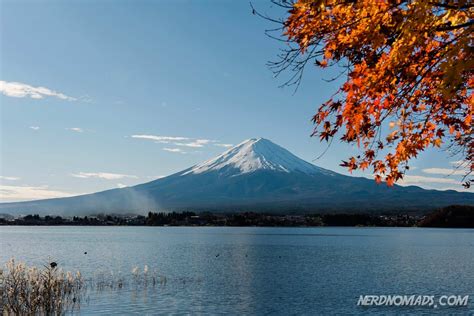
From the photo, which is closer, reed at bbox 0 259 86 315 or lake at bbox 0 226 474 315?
reed at bbox 0 259 86 315

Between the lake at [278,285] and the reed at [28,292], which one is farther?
the lake at [278,285]

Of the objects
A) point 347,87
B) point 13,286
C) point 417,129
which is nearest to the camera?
point 347,87

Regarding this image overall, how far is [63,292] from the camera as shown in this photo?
37.2 meters

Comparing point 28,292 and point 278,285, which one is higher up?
point 28,292

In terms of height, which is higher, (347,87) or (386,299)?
(347,87)

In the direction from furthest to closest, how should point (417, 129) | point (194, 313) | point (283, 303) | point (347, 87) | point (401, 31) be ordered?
1. point (283, 303)
2. point (194, 313)
3. point (417, 129)
4. point (347, 87)
5. point (401, 31)

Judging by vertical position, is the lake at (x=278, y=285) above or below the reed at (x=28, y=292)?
below

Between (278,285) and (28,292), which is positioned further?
(278,285)

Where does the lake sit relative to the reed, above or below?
below

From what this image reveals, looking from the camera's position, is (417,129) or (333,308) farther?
(333,308)

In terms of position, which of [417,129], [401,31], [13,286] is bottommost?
[13,286]

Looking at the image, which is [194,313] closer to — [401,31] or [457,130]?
[457,130]

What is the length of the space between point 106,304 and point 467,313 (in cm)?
2615

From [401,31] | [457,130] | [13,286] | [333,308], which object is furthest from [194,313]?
[401,31]
